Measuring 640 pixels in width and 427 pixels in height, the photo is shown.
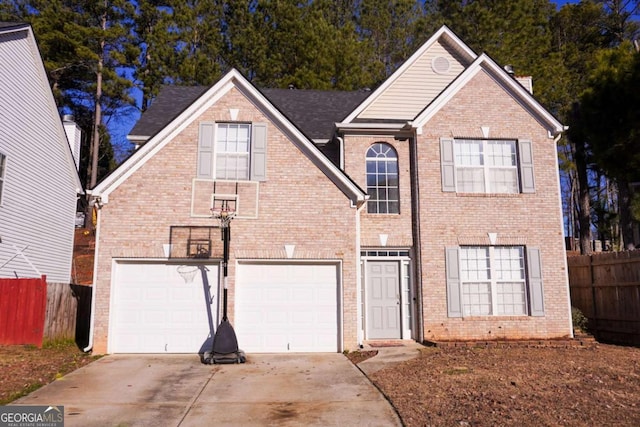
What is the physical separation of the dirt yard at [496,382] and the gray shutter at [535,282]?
1265 mm

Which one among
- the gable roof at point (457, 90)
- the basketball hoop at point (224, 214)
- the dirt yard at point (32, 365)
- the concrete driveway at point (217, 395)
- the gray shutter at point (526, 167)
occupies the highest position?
the gable roof at point (457, 90)

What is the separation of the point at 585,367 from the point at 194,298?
331 inches

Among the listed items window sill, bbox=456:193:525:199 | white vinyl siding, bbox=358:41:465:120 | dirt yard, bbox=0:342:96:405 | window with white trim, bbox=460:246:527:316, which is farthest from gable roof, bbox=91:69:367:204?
dirt yard, bbox=0:342:96:405

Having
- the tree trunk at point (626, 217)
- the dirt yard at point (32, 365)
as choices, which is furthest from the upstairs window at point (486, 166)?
the dirt yard at point (32, 365)

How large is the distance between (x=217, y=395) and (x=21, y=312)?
21.9ft

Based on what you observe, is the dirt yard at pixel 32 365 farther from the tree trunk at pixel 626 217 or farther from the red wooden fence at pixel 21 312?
the tree trunk at pixel 626 217

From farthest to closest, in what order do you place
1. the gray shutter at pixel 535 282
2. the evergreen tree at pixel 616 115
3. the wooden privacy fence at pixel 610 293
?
the evergreen tree at pixel 616 115
the gray shutter at pixel 535 282
the wooden privacy fence at pixel 610 293

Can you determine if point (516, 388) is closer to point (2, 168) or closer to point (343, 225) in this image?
point (343, 225)

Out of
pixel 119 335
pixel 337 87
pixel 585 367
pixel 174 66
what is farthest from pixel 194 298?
pixel 174 66

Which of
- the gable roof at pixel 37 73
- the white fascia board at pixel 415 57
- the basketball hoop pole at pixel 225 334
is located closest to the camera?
the basketball hoop pole at pixel 225 334

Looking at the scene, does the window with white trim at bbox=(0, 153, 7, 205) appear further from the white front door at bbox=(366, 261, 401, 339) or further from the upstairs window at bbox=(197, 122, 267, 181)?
the white front door at bbox=(366, 261, 401, 339)

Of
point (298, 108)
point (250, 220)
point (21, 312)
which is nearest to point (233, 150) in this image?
point (250, 220)

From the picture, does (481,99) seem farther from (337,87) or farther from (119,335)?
(337,87)

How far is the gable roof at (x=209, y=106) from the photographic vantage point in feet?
41.5
